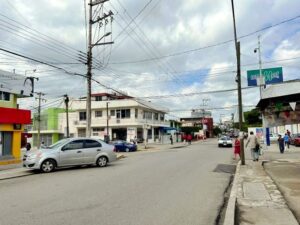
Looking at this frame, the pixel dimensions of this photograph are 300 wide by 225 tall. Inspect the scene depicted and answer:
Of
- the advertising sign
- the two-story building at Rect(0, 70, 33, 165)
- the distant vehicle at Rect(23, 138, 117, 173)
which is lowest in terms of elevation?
the distant vehicle at Rect(23, 138, 117, 173)

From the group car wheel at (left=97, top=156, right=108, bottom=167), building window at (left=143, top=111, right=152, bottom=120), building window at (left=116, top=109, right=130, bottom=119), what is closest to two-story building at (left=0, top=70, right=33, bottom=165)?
car wheel at (left=97, top=156, right=108, bottom=167)

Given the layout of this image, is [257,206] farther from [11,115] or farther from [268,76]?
[268,76]

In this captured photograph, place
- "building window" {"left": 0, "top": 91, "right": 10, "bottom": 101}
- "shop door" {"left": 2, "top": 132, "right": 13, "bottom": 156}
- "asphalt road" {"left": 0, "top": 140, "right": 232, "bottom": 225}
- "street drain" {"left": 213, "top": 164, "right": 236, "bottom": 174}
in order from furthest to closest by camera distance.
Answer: "building window" {"left": 0, "top": 91, "right": 10, "bottom": 101} < "shop door" {"left": 2, "top": 132, "right": 13, "bottom": 156} < "street drain" {"left": 213, "top": 164, "right": 236, "bottom": 174} < "asphalt road" {"left": 0, "top": 140, "right": 232, "bottom": 225}

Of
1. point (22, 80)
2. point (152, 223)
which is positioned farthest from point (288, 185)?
point (22, 80)

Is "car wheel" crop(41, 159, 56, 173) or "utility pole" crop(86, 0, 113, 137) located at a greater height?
"utility pole" crop(86, 0, 113, 137)

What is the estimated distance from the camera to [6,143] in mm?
27453

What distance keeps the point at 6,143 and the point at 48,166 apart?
10885 mm

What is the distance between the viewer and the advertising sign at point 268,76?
36.1m

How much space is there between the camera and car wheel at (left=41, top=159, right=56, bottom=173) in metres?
17.9

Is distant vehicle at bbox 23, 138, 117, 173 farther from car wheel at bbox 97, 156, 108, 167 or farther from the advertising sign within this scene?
the advertising sign

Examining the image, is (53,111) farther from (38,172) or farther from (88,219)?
(88,219)

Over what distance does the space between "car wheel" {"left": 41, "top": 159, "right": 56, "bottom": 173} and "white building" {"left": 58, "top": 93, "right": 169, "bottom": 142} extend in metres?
41.0

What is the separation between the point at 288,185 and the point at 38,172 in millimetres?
11201

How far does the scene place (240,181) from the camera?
44.3 ft
